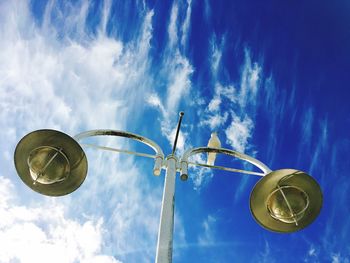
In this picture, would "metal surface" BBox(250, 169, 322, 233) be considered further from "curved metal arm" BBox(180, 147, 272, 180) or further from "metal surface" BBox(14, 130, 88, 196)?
"metal surface" BBox(14, 130, 88, 196)

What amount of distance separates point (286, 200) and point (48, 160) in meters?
3.77

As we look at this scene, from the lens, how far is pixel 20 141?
590 centimetres

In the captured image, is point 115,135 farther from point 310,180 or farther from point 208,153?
point 310,180

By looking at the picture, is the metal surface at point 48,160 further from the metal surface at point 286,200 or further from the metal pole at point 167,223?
the metal surface at point 286,200

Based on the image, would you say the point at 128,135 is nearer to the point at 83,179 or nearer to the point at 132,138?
the point at 132,138

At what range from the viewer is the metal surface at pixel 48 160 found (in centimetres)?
584

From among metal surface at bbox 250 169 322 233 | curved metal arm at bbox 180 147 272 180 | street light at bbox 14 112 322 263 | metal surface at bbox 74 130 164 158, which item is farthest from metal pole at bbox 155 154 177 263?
metal surface at bbox 250 169 322 233

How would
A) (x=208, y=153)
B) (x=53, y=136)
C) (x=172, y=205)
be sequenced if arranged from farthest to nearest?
(x=208, y=153) < (x=53, y=136) < (x=172, y=205)

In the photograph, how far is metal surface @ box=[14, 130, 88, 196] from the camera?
230 inches

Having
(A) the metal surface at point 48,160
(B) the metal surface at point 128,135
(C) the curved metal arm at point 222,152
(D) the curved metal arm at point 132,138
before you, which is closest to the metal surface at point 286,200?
(C) the curved metal arm at point 222,152

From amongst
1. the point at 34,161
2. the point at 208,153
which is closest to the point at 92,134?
the point at 34,161

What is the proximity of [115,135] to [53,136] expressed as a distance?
48.7 inches

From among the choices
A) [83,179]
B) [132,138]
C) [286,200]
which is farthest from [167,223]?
[132,138]

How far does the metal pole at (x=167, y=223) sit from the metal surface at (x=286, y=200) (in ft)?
4.45
